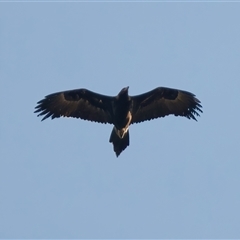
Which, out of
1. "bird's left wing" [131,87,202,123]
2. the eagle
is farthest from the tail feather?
"bird's left wing" [131,87,202,123]

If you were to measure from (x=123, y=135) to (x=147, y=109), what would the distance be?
4.29 feet

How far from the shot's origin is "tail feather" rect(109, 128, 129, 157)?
19969mm

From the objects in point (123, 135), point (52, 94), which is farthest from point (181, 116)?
point (52, 94)

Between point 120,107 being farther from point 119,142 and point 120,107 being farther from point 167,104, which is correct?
point 167,104

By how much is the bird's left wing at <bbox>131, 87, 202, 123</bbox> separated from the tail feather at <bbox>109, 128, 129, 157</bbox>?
989mm

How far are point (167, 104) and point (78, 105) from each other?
260 centimetres

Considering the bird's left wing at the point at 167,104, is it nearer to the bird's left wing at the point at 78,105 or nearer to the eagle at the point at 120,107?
the eagle at the point at 120,107

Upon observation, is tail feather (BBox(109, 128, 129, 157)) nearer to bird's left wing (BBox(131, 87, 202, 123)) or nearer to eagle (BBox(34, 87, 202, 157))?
eagle (BBox(34, 87, 202, 157))

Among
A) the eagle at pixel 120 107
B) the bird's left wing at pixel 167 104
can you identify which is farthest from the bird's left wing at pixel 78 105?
the bird's left wing at pixel 167 104

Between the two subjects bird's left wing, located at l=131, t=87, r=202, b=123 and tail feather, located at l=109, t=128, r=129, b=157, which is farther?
bird's left wing, located at l=131, t=87, r=202, b=123

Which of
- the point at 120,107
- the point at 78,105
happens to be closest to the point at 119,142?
the point at 120,107

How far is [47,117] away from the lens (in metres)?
20.5

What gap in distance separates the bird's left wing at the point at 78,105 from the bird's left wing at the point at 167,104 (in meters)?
1.02

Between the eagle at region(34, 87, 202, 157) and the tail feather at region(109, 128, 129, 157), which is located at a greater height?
the eagle at region(34, 87, 202, 157)
